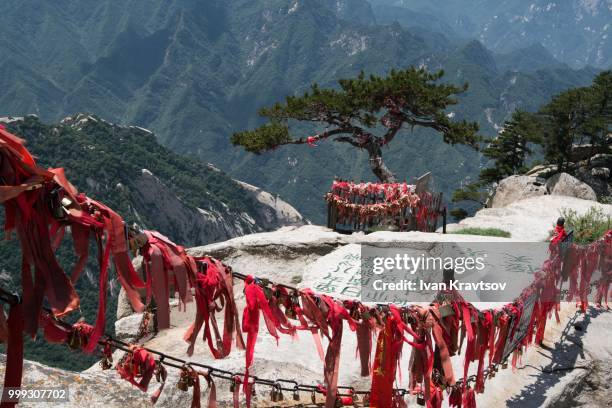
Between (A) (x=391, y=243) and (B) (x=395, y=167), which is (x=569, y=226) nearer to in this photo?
(A) (x=391, y=243)

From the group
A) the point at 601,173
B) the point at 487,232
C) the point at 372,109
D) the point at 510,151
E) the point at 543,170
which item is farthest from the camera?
the point at 510,151

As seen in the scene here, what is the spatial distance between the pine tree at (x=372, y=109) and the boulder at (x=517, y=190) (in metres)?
4.11

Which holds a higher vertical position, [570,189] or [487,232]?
[570,189]

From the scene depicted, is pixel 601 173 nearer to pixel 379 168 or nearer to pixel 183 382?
pixel 379 168

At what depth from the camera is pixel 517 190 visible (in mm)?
26531

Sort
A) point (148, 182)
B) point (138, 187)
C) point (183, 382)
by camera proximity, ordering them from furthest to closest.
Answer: point (148, 182), point (138, 187), point (183, 382)

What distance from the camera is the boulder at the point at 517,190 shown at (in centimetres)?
2591

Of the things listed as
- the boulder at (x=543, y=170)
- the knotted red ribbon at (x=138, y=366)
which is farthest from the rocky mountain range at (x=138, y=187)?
the knotted red ribbon at (x=138, y=366)

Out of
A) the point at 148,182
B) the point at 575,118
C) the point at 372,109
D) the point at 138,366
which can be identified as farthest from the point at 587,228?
the point at 148,182

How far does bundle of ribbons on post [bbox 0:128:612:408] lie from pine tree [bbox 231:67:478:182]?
1671 cm

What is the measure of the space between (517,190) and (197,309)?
989 inches

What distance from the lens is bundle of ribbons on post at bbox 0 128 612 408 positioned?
2695mm

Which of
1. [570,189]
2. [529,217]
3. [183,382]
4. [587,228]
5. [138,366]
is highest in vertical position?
[570,189]

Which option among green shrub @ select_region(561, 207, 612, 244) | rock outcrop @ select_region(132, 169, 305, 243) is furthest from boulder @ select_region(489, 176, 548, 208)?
rock outcrop @ select_region(132, 169, 305, 243)
